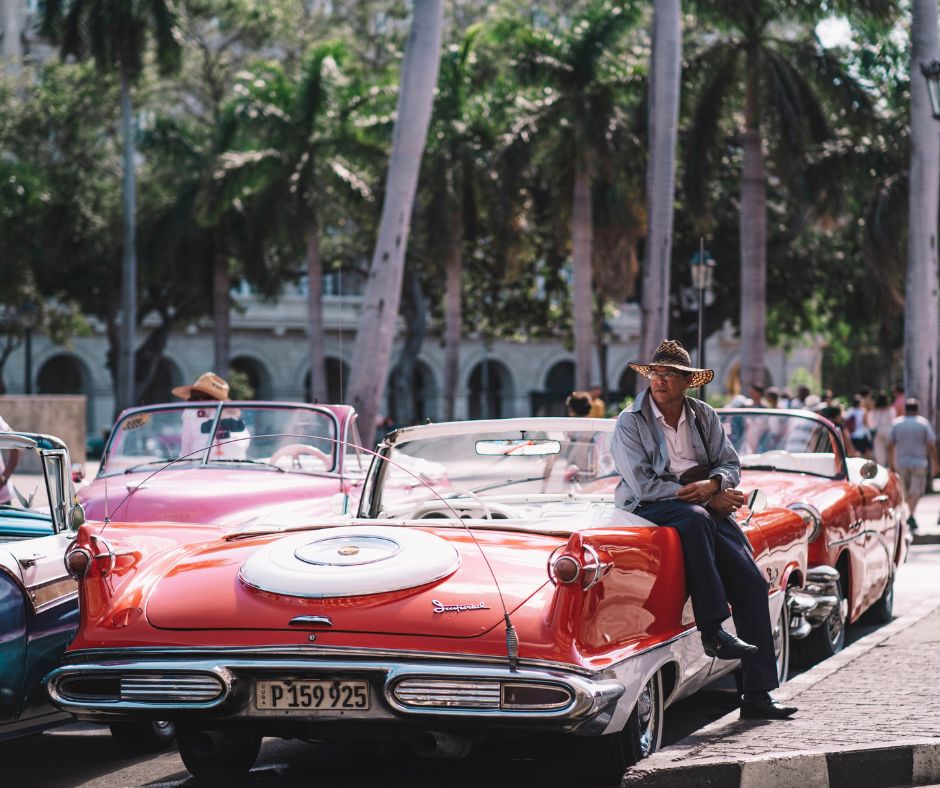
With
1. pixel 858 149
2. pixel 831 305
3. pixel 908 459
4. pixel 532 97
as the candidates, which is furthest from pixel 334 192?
pixel 908 459

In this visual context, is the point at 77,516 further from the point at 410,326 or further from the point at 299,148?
the point at 410,326

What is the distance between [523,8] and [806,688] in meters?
37.5

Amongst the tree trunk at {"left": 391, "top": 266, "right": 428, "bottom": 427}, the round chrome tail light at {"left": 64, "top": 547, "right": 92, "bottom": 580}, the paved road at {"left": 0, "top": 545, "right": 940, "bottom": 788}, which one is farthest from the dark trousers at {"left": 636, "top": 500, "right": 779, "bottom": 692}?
the tree trunk at {"left": 391, "top": 266, "right": 428, "bottom": 427}

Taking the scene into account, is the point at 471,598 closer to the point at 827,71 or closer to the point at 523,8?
the point at 827,71

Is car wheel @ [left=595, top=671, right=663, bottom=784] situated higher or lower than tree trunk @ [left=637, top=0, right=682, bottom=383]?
lower

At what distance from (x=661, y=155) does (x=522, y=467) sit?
1589 centimetres

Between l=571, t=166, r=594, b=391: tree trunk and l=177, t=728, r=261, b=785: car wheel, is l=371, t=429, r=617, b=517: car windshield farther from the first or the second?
l=571, t=166, r=594, b=391: tree trunk

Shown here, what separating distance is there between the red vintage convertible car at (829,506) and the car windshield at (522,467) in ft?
4.17

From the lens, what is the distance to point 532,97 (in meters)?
32.2

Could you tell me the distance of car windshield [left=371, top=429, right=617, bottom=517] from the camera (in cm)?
697

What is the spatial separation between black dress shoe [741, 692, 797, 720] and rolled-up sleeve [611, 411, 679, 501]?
37.1 inches

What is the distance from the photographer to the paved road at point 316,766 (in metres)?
5.66

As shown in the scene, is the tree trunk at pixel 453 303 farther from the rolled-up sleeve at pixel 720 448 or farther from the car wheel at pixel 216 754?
the car wheel at pixel 216 754

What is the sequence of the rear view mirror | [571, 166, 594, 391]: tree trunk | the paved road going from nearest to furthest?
the paved road → the rear view mirror → [571, 166, 594, 391]: tree trunk
